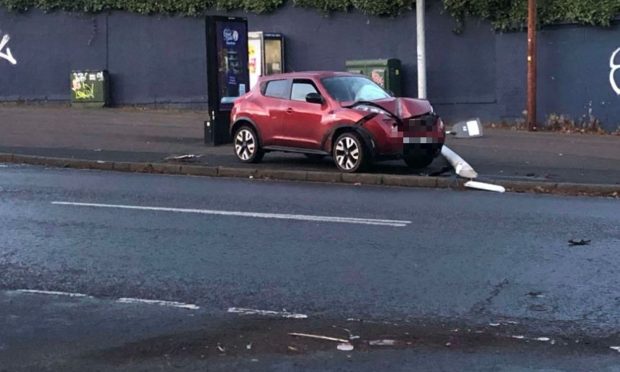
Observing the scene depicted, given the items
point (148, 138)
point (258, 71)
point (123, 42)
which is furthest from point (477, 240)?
point (123, 42)

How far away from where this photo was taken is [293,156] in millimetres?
17391

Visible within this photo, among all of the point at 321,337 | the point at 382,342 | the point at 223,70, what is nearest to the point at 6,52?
the point at 223,70

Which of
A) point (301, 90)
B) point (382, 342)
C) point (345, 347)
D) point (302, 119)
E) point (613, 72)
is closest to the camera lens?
point (345, 347)

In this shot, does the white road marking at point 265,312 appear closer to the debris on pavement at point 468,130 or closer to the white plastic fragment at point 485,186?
the white plastic fragment at point 485,186

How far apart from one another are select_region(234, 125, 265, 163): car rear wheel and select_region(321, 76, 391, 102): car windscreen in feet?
5.54

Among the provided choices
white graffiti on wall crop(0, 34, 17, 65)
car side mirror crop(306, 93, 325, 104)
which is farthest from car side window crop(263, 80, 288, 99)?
white graffiti on wall crop(0, 34, 17, 65)

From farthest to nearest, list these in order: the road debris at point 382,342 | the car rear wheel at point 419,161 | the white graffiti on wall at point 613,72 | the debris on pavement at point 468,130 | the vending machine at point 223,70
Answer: the white graffiti on wall at point 613,72, the debris on pavement at point 468,130, the vending machine at point 223,70, the car rear wheel at point 419,161, the road debris at point 382,342

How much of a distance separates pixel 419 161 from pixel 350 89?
5.23ft

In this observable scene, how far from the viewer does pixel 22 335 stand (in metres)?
6.75

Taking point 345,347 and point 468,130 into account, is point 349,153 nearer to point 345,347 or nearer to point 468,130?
point 468,130

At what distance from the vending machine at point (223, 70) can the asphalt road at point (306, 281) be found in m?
5.93

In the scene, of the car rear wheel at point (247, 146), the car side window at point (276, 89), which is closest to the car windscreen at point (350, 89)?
the car side window at point (276, 89)

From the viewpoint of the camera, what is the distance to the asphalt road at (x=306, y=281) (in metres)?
6.28

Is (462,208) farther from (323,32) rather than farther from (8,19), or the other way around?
(8,19)
